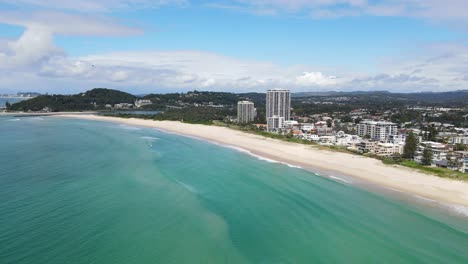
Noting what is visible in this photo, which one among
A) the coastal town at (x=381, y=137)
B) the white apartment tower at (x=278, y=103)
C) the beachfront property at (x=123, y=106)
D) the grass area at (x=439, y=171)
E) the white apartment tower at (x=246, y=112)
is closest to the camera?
the grass area at (x=439, y=171)

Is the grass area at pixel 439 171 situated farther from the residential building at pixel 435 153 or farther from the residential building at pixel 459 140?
the residential building at pixel 459 140

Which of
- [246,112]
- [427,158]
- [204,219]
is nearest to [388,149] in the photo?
[427,158]

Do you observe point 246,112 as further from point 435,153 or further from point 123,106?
point 123,106

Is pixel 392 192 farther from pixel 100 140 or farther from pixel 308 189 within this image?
pixel 100 140

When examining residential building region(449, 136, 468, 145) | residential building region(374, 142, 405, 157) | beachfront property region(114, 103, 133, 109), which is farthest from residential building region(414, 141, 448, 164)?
beachfront property region(114, 103, 133, 109)

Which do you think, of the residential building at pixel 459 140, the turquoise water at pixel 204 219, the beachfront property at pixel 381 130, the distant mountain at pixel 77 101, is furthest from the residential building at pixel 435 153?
the distant mountain at pixel 77 101

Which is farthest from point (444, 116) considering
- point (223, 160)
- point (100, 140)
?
point (100, 140)
